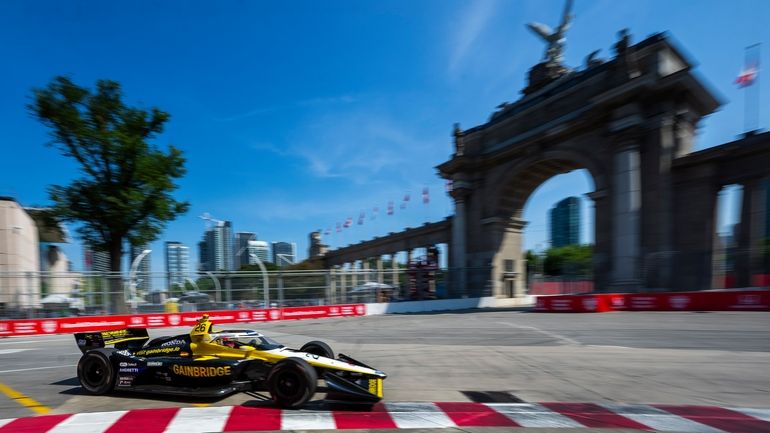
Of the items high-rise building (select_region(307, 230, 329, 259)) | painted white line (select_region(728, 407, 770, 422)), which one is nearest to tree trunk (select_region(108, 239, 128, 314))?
painted white line (select_region(728, 407, 770, 422))

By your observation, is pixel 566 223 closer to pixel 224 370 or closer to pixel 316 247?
pixel 316 247

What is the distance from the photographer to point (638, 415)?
5.03 meters

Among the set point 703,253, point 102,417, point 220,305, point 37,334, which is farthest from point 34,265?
point 703,253

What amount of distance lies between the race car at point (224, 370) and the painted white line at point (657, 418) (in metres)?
3.09

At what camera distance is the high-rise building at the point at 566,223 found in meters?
116

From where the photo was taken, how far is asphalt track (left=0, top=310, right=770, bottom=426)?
19.1 ft

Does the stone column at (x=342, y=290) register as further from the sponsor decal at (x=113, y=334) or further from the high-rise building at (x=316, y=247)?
the high-rise building at (x=316, y=247)

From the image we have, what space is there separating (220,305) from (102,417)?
14905mm

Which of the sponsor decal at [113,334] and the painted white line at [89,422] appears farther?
the sponsor decal at [113,334]

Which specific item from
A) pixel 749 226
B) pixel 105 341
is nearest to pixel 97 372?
pixel 105 341

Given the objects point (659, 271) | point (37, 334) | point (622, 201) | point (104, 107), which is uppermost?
point (104, 107)

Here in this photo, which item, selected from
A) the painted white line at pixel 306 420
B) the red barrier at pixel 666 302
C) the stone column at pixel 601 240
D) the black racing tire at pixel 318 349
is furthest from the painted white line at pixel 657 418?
the stone column at pixel 601 240

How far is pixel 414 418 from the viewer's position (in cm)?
495

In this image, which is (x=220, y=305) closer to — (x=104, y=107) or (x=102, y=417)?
(x=104, y=107)
